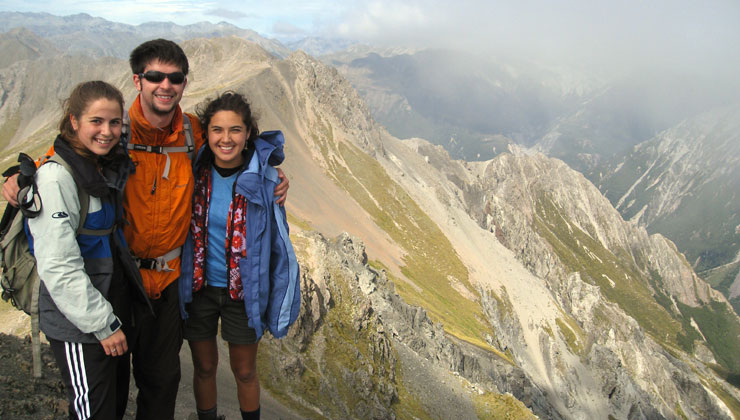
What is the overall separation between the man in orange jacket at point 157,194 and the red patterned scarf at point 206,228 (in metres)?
0.28

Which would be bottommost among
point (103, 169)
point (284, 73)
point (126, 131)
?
point (103, 169)

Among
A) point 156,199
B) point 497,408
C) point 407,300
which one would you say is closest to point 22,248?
point 156,199

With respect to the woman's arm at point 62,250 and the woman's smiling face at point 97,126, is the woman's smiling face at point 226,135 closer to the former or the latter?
the woman's smiling face at point 97,126

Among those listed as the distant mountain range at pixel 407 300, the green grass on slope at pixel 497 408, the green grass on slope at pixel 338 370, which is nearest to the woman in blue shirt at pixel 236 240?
the distant mountain range at pixel 407 300

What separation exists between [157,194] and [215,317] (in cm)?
251

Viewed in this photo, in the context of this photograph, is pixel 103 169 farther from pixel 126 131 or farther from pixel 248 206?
pixel 248 206

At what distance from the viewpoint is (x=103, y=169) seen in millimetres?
5531

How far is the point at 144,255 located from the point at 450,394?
22.1m

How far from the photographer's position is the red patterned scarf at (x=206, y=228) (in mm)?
6887

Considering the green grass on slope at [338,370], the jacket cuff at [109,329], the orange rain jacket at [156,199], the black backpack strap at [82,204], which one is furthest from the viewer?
the green grass on slope at [338,370]

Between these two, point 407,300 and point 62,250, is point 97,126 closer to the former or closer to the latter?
point 62,250

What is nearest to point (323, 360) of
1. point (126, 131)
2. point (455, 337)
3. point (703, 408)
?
point (126, 131)

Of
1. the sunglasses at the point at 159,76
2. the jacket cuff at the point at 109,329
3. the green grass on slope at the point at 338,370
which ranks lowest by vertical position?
the green grass on slope at the point at 338,370

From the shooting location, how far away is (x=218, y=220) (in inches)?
271
